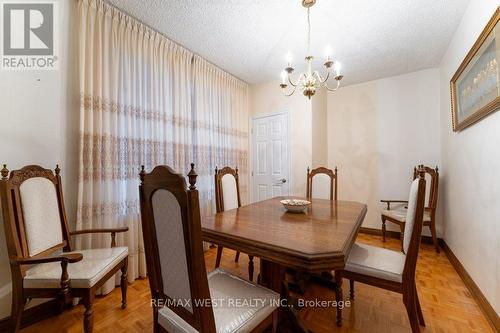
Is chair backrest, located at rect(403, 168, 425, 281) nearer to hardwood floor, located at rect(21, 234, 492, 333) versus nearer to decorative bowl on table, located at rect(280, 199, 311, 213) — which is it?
hardwood floor, located at rect(21, 234, 492, 333)

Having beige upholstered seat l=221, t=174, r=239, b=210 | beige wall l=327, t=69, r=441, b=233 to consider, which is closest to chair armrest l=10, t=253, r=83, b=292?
beige upholstered seat l=221, t=174, r=239, b=210

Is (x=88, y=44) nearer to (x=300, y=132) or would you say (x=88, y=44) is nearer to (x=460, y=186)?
(x=300, y=132)

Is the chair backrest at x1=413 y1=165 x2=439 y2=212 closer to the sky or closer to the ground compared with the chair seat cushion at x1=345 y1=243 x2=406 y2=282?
closer to the sky

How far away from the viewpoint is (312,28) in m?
2.33

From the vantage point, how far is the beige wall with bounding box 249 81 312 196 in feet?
11.7

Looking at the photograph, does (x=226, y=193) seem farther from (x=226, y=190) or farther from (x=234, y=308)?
(x=234, y=308)

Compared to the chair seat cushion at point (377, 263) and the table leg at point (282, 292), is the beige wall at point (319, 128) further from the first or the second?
the table leg at point (282, 292)

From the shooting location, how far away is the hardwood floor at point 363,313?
1.52 m

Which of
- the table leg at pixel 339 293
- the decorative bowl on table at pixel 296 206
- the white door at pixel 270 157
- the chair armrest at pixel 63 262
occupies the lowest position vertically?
the table leg at pixel 339 293

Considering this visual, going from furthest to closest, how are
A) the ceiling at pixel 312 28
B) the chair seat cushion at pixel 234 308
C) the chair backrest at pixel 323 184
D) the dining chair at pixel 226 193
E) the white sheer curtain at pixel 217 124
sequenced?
the white sheer curtain at pixel 217 124 → the chair backrest at pixel 323 184 → the dining chair at pixel 226 193 → the ceiling at pixel 312 28 → the chair seat cushion at pixel 234 308

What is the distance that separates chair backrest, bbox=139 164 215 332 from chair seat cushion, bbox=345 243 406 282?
1.07 metres

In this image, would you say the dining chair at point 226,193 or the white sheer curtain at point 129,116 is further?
the dining chair at point 226,193

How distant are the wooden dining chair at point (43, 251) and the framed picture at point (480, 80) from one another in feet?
9.66

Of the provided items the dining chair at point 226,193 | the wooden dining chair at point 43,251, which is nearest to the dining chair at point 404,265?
the dining chair at point 226,193
